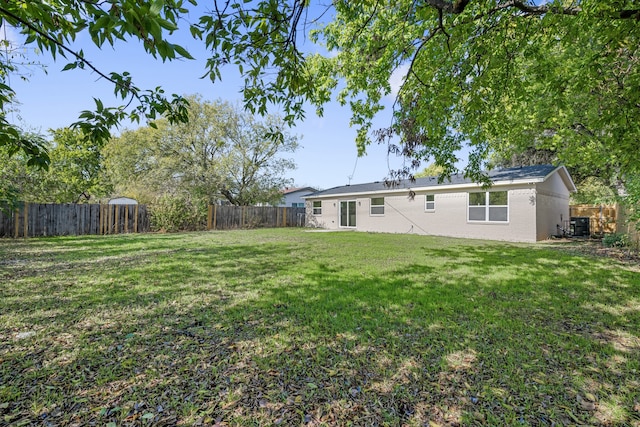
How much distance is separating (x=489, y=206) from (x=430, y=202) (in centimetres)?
264

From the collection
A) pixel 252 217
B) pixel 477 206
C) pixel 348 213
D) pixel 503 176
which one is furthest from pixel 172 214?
pixel 503 176

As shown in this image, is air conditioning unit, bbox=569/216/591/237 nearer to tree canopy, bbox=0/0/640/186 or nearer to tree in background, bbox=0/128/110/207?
tree canopy, bbox=0/0/640/186

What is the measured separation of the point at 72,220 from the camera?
1254 cm

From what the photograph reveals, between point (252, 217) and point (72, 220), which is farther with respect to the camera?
point (252, 217)

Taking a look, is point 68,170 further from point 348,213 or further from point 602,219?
point 602,219

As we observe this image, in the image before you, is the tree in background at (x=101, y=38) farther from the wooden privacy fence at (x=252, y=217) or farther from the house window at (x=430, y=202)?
the wooden privacy fence at (x=252, y=217)

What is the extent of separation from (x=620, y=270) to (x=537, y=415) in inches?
257

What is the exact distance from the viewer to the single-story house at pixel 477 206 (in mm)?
11391

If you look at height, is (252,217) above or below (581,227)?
above

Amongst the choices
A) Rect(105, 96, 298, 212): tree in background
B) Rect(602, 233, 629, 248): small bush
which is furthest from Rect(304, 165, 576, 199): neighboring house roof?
Rect(105, 96, 298, 212): tree in background

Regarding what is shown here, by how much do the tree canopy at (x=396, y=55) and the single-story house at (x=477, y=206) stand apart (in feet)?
10.5

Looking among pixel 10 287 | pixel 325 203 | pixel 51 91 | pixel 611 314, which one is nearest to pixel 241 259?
pixel 10 287

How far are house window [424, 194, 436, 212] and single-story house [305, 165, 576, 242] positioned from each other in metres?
0.04

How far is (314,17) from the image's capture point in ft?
11.4
